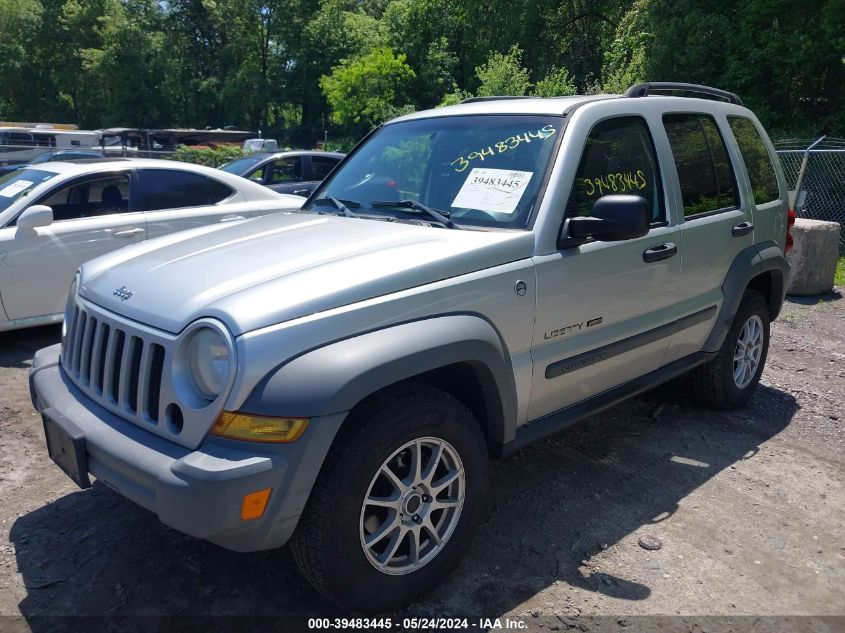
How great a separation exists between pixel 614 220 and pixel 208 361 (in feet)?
5.86

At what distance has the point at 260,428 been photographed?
2312 mm

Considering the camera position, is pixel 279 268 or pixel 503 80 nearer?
pixel 279 268

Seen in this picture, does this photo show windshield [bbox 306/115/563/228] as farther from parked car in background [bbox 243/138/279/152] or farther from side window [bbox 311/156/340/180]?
parked car in background [bbox 243/138/279/152]

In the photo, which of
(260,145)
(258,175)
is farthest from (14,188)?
(260,145)

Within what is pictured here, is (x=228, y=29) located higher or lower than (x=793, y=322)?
higher

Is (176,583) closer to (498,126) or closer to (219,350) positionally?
(219,350)

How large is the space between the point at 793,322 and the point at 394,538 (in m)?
6.12

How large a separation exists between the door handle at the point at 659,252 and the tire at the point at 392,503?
1.45 meters

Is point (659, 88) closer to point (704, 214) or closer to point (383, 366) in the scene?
point (704, 214)

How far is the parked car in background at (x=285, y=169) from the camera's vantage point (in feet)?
35.4

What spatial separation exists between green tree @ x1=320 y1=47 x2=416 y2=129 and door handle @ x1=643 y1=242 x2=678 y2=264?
876 inches

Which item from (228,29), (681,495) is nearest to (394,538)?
(681,495)

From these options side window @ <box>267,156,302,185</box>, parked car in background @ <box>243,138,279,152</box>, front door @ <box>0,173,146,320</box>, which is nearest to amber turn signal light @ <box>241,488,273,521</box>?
front door @ <box>0,173,146,320</box>

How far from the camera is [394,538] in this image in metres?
2.72
